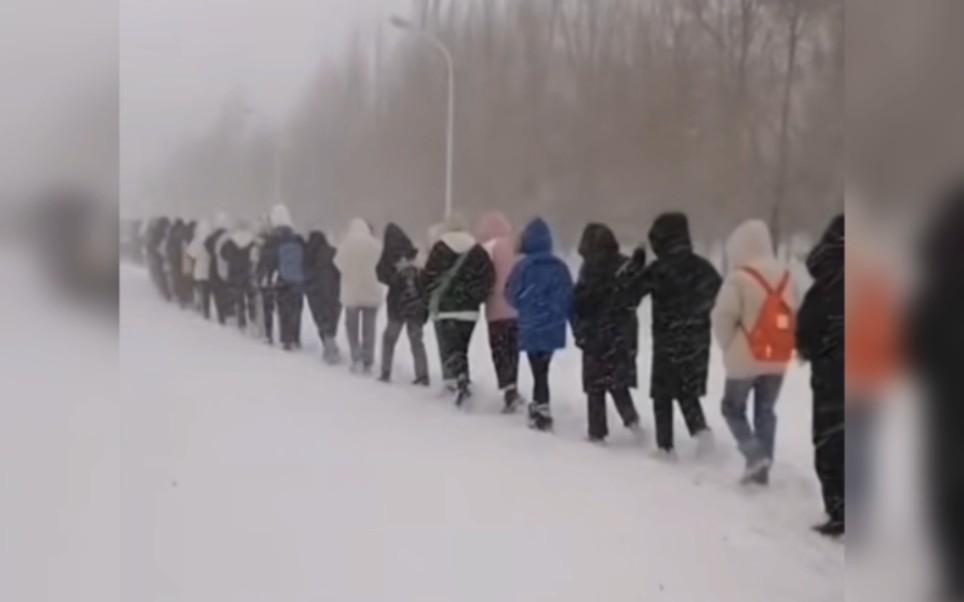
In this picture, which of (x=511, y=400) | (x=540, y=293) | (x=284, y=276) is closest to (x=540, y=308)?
(x=540, y=293)

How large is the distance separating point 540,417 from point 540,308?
14 centimetres

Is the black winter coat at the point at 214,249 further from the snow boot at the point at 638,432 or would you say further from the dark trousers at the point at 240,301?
the snow boot at the point at 638,432

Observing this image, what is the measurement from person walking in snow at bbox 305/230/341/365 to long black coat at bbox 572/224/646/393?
0.31m

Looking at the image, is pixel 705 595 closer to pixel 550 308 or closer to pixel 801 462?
pixel 801 462

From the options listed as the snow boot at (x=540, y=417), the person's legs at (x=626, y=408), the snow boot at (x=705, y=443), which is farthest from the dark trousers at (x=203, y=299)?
the snow boot at (x=705, y=443)

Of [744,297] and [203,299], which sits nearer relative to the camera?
[744,297]

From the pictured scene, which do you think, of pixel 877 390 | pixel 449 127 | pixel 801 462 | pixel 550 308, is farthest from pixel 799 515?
pixel 449 127

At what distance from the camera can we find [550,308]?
1238mm

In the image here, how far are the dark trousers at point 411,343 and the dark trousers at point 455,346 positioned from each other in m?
0.02

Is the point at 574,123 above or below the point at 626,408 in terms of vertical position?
above

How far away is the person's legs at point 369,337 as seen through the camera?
4.19 feet

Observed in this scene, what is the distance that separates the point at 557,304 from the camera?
48.6 inches

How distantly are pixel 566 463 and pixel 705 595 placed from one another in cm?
23

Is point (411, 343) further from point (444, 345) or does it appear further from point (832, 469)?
point (832, 469)
